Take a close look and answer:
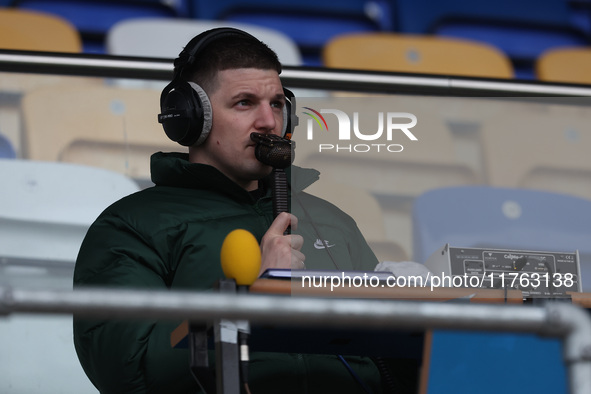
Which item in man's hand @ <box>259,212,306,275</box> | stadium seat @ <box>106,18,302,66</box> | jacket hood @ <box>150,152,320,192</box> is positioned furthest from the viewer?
stadium seat @ <box>106,18,302,66</box>

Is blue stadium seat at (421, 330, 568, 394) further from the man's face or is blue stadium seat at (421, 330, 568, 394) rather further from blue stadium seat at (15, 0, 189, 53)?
blue stadium seat at (15, 0, 189, 53)

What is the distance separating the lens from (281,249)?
1.36 m

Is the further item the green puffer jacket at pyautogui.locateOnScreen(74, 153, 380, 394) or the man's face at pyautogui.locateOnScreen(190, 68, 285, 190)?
the man's face at pyautogui.locateOnScreen(190, 68, 285, 190)

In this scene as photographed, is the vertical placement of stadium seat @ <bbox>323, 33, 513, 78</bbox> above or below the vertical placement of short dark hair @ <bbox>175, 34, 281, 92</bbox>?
above

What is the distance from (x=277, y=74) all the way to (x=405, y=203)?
21.7 inches

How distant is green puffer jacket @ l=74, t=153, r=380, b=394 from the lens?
4.53 feet

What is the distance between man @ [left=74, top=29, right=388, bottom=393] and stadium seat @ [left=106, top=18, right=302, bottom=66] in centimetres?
98

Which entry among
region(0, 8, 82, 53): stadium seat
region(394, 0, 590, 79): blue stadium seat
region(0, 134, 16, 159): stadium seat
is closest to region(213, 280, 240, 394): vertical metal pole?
region(0, 134, 16, 159): stadium seat

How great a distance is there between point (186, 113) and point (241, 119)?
0.10 meters

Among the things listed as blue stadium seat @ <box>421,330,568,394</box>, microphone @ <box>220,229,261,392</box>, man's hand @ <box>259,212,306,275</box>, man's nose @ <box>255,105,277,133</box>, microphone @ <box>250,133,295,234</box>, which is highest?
man's nose @ <box>255,105,277,133</box>

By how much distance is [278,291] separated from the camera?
116cm

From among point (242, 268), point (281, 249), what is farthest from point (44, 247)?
point (242, 268)

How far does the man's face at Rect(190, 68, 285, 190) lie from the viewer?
5.82ft

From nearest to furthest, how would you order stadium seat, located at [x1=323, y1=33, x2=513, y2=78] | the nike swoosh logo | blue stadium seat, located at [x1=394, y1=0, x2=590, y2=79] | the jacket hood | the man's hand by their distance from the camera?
1. the man's hand
2. the nike swoosh logo
3. the jacket hood
4. stadium seat, located at [x1=323, y1=33, x2=513, y2=78]
5. blue stadium seat, located at [x1=394, y1=0, x2=590, y2=79]
